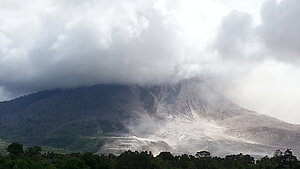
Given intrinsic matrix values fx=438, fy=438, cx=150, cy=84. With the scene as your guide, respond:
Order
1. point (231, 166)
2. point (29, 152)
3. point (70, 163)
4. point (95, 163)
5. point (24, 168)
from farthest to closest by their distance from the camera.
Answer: point (29, 152), point (231, 166), point (95, 163), point (70, 163), point (24, 168)

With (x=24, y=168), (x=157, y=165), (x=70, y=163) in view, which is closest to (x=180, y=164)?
(x=157, y=165)

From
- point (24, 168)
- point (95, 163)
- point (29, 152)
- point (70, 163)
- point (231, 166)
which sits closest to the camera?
point (24, 168)

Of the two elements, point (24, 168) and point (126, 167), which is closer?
point (24, 168)

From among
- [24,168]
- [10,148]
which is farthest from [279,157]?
[10,148]

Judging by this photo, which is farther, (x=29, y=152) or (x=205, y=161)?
(x=29, y=152)

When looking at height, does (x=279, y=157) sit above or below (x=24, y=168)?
above

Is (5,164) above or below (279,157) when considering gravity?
below

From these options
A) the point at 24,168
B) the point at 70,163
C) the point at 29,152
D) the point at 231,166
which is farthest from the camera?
the point at 29,152

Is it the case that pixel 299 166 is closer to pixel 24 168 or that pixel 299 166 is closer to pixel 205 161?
pixel 205 161

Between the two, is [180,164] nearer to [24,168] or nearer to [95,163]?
[95,163]
